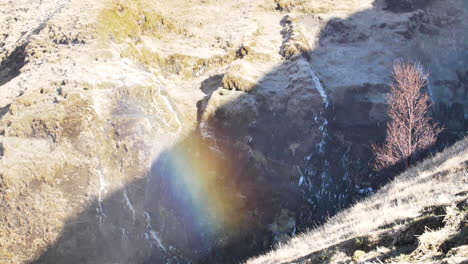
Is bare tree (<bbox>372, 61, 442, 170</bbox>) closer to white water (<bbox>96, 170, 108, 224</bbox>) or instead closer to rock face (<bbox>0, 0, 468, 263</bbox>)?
rock face (<bbox>0, 0, 468, 263</bbox>)

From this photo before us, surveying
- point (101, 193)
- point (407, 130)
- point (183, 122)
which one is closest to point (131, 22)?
point (183, 122)

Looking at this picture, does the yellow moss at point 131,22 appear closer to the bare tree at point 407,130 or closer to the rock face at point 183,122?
the rock face at point 183,122

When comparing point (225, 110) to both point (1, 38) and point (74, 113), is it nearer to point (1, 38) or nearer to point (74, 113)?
point (74, 113)

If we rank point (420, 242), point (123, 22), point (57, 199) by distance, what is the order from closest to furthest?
point (420, 242) < point (57, 199) < point (123, 22)

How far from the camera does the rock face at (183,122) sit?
16.4 meters

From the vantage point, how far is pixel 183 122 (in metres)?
20.5

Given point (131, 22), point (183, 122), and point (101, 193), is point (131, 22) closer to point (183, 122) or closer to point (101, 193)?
point (183, 122)

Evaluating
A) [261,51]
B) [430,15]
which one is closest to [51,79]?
[261,51]

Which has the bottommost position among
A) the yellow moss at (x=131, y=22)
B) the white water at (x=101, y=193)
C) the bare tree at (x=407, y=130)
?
the white water at (x=101, y=193)

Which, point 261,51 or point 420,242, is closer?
point 420,242

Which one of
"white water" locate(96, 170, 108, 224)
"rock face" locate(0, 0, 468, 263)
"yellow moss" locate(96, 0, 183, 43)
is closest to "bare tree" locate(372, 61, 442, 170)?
"rock face" locate(0, 0, 468, 263)

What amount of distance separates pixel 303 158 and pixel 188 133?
6803 mm

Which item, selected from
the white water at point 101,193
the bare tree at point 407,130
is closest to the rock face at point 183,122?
the white water at point 101,193

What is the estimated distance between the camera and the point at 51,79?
1942cm
